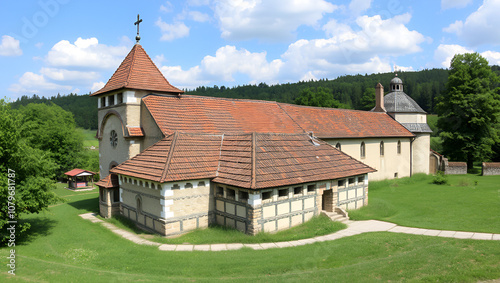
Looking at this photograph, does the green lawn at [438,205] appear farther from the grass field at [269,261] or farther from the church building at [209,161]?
the church building at [209,161]

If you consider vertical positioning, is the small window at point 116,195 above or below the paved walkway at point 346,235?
above

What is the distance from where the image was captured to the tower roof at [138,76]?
67.6 feet

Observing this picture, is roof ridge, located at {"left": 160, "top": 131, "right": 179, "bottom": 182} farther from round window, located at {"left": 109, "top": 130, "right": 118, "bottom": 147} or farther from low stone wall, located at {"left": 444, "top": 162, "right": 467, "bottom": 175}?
low stone wall, located at {"left": 444, "top": 162, "right": 467, "bottom": 175}

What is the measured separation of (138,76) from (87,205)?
34.9ft

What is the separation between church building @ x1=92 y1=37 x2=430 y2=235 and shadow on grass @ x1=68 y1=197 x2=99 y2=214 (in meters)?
2.73

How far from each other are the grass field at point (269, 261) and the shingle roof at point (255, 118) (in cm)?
777

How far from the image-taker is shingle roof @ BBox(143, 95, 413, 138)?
20.0 metres

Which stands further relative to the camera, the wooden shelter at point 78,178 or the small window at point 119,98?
the wooden shelter at point 78,178

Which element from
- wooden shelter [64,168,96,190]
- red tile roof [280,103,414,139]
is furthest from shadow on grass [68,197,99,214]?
red tile roof [280,103,414,139]

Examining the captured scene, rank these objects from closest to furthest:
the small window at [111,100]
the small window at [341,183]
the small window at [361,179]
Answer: the small window at [341,183]
the small window at [361,179]
the small window at [111,100]

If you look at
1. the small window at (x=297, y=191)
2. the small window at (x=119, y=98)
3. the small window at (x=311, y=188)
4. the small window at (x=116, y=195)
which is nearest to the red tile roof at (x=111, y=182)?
the small window at (x=116, y=195)

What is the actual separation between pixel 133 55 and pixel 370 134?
21.3 metres

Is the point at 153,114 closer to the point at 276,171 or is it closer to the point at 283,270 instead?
the point at 276,171

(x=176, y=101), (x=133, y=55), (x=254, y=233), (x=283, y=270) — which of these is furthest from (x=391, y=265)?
(x=133, y=55)
